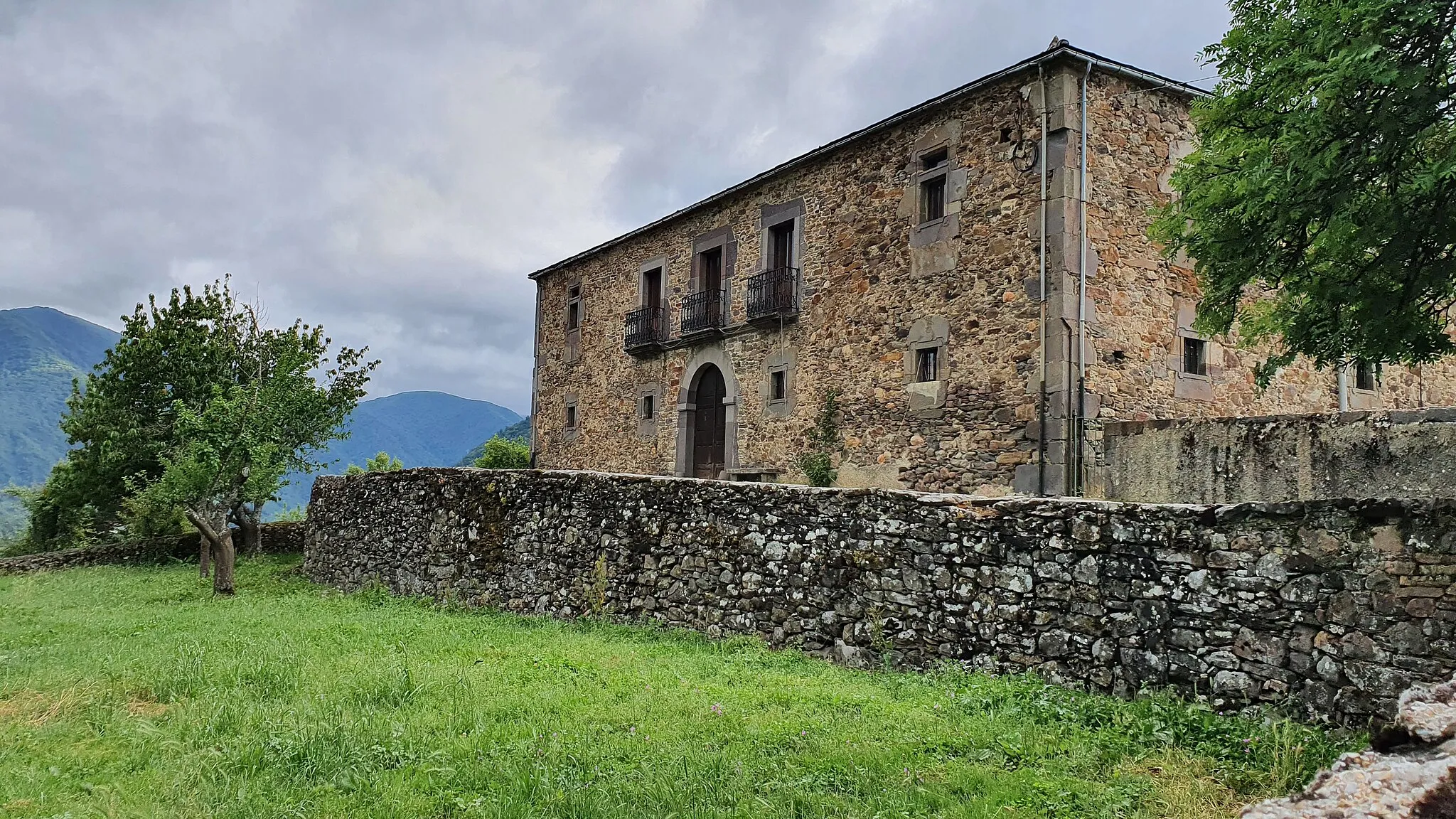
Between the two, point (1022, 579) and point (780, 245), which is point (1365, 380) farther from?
point (1022, 579)

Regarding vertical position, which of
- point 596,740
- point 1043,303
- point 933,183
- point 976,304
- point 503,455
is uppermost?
point 933,183

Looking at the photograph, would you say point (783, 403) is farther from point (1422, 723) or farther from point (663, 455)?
point (1422, 723)

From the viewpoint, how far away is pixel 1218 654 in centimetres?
448

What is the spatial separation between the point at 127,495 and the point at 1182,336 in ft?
87.5

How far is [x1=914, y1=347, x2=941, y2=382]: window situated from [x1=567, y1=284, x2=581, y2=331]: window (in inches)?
419

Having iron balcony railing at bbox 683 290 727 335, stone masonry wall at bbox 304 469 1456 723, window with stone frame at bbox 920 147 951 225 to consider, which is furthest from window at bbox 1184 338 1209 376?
iron balcony railing at bbox 683 290 727 335

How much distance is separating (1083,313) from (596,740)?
8.52 meters

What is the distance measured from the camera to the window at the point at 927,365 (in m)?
12.0

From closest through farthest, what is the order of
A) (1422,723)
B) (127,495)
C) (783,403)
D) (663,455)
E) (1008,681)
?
(1422,723)
(1008,681)
(783,403)
(663,455)
(127,495)

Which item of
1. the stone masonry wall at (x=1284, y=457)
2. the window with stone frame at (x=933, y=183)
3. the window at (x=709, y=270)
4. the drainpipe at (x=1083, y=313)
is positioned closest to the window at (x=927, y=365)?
the window with stone frame at (x=933, y=183)

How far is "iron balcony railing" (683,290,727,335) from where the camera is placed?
16156mm

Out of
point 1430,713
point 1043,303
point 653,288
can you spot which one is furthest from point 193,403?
point 1430,713

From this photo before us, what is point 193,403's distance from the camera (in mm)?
20672

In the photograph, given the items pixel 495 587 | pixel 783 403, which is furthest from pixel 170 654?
pixel 783 403
